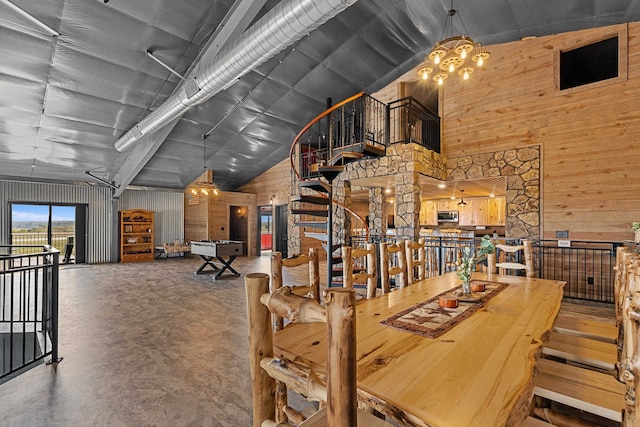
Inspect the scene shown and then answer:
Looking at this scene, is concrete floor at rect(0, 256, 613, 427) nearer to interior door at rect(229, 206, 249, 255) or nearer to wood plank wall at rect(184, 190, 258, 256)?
wood plank wall at rect(184, 190, 258, 256)

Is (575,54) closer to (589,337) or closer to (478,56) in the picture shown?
(478,56)

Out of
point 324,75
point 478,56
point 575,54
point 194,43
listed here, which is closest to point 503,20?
point 575,54

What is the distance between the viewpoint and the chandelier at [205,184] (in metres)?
7.46

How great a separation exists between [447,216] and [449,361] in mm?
10154

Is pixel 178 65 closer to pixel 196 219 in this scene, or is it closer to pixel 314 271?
pixel 314 271

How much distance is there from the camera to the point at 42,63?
4809 mm

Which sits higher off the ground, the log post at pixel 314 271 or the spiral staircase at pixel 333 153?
the spiral staircase at pixel 333 153

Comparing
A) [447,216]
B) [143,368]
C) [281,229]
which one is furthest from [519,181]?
[281,229]

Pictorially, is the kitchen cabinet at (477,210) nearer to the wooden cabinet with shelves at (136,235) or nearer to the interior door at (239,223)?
the interior door at (239,223)

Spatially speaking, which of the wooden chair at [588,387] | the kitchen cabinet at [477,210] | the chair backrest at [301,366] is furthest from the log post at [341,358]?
the kitchen cabinet at [477,210]

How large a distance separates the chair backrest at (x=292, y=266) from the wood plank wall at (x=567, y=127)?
5.54m

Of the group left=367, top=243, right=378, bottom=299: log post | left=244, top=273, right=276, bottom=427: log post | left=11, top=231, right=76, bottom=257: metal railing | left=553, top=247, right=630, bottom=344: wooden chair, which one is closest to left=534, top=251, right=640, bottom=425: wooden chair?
left=553, top=247, right=630, bottom=344: wooden chair

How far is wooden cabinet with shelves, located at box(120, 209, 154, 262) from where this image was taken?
10172mm

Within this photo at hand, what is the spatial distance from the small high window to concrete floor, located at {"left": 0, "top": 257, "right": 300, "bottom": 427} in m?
7.15
